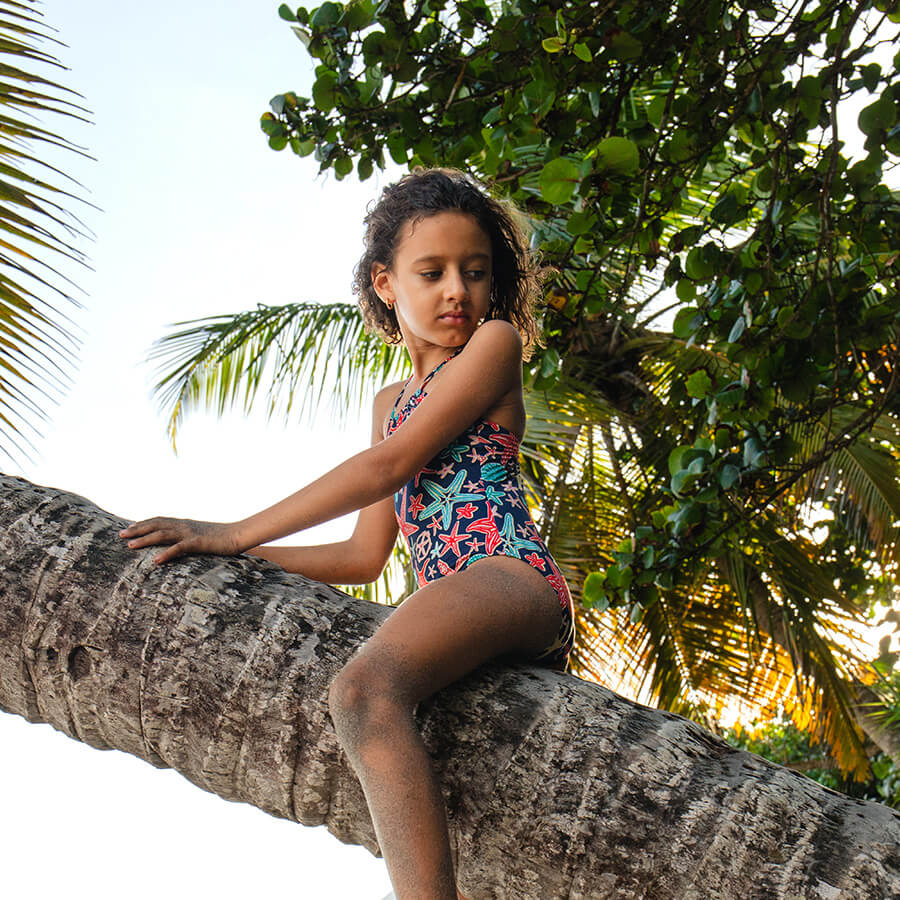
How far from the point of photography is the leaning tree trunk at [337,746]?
4.49ft

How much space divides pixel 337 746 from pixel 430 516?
607 millimetres

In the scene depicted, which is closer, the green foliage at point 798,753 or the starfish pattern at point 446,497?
the starfish pattern at point 446,497

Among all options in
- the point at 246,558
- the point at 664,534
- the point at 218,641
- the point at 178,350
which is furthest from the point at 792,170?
the point at 178,350

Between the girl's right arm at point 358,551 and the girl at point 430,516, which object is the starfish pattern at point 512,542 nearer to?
the girl at point 430,516

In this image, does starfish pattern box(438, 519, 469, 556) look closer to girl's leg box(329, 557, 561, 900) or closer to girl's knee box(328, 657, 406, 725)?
girl's leg box(329, 557, 561, 900)

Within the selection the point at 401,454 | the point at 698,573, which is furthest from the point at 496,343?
the point at 698,573

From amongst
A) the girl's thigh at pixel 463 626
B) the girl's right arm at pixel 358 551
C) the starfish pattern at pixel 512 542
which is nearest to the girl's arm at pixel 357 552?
the girl's right arm at pixel 358 551

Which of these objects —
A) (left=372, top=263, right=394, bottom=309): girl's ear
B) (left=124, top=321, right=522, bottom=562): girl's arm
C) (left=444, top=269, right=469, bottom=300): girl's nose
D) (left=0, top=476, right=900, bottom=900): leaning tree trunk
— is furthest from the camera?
(left=372, top=263, right=394, bottom=309): girl's ear

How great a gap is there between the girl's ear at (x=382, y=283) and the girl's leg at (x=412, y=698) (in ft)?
3.08

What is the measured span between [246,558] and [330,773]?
1.46 ft

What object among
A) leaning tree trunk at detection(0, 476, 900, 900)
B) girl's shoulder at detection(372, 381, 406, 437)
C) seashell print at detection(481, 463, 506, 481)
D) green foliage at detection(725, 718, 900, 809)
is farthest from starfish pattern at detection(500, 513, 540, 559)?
green foliage at detection(725, 718, 900, 809)

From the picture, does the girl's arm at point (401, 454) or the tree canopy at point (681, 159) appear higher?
the tree canopy at point (681, 159)

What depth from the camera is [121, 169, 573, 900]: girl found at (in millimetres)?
1472

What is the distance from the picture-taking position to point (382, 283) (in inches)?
96.0
